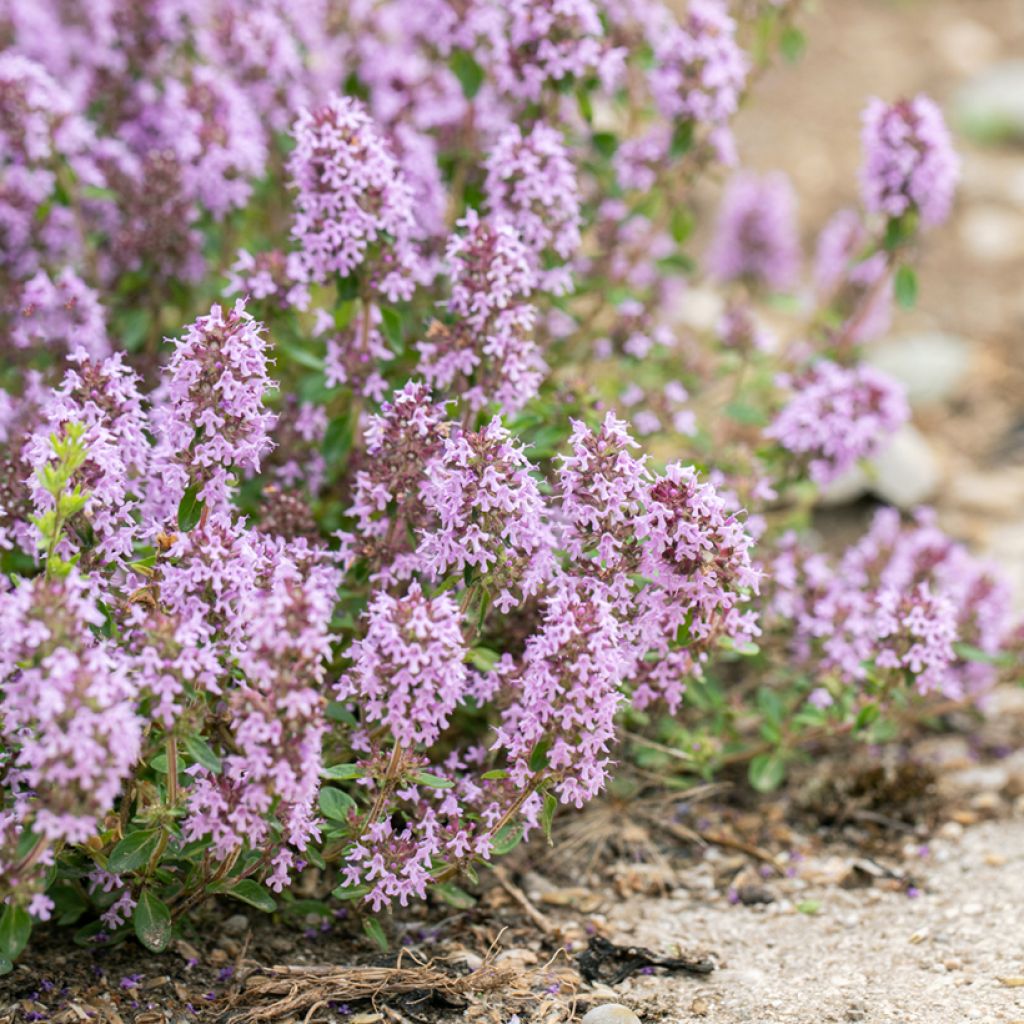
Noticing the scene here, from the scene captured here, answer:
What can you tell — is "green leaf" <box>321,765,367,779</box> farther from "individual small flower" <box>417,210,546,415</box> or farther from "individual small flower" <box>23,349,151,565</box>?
"individual small flower" <box>417,210,546,415</box>

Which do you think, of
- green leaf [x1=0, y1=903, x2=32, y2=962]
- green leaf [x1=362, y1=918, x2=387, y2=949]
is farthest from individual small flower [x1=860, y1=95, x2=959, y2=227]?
green leaf [x1=0, y1=903, x2=32, y2=962]

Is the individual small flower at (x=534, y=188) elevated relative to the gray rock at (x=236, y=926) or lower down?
elevated

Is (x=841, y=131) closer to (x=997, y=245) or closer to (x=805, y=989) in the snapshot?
(x=997, y=245)

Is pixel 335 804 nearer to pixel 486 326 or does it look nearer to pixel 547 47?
pixel 486 326

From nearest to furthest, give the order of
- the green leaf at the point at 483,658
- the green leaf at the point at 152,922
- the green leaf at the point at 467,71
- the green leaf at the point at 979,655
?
the green leaf at the point at 152,922 < the green leaf at the point at 483,658 < the green leaf at the point at 979,655 < the green leaf at the point at 467,71

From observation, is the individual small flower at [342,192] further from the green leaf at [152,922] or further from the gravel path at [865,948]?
the gravel path at [865,948]

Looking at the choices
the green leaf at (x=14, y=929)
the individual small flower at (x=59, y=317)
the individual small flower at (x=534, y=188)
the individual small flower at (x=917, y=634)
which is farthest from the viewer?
the individual small flower at (x=59, y=317)

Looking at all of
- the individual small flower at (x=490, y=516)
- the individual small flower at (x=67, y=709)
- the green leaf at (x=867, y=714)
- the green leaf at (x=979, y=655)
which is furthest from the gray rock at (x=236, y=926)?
the green leaf at (x=979, y=655)
